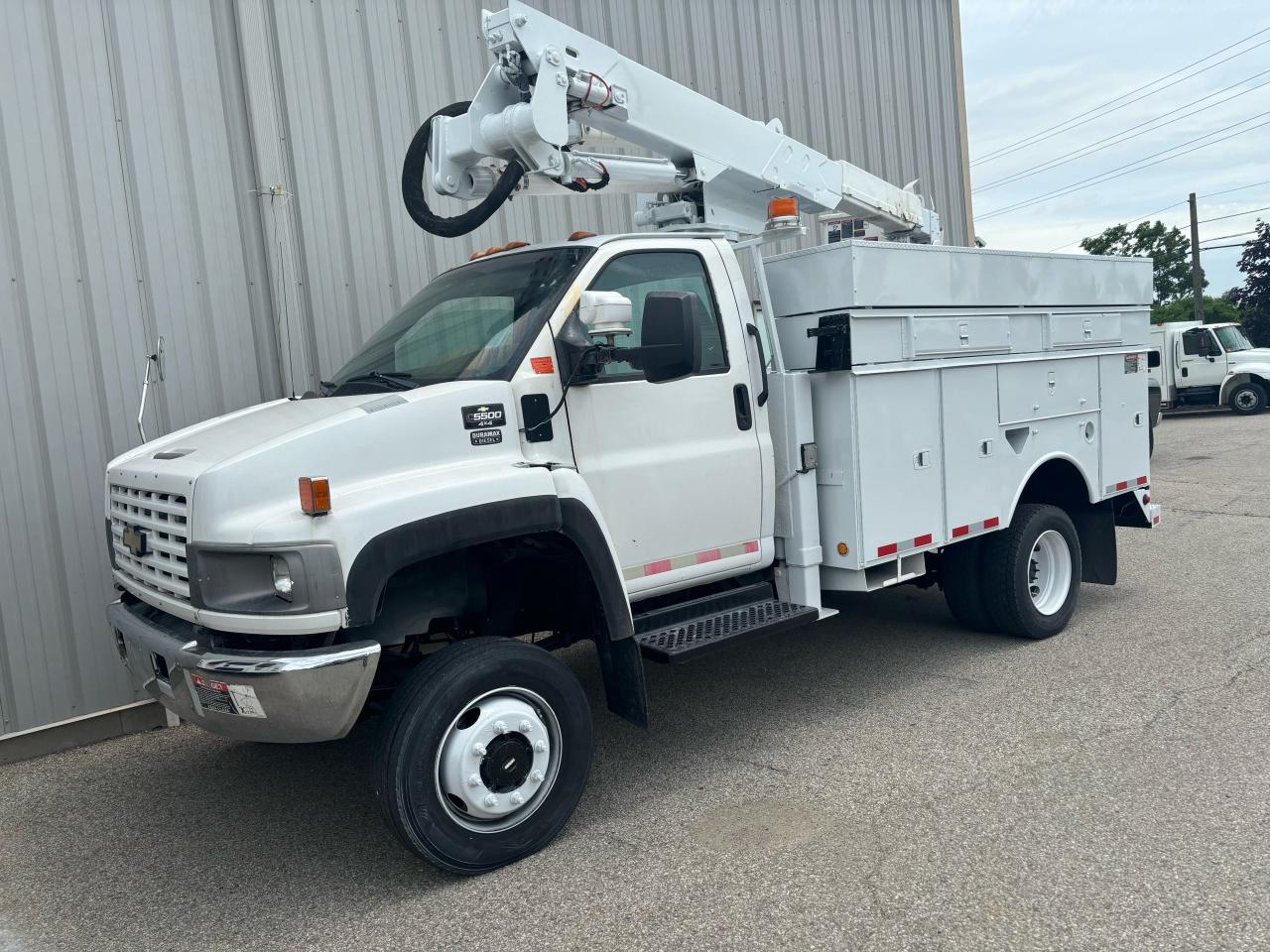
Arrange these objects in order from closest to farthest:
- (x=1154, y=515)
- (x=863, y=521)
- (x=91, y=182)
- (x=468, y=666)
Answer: (x=468, y=666)
(x=863, y=521)
(x=91, y=182)
(x=1154, y=515)

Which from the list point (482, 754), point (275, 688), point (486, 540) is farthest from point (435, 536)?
point (482, 754)

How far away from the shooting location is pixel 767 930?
3.32 metres

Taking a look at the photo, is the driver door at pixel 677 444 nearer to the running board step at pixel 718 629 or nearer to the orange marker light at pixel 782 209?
the running board step at pixel 718 629

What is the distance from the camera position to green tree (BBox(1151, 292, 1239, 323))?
46156 millimetres

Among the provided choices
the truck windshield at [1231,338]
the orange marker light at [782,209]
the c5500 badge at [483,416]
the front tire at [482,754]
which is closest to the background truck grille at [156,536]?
the front tire at [482,754]

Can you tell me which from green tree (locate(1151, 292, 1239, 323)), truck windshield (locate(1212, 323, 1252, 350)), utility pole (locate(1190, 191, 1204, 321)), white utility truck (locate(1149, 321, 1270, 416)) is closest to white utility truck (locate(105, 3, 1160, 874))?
white utility truck (locate(1149, 321, 1270, 416))

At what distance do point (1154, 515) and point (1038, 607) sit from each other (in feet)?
5.00

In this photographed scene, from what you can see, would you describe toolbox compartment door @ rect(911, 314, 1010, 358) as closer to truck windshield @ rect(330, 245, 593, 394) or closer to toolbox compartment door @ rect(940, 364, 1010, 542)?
toolbox compartment door @ rect(940, 364, 1010, 542)

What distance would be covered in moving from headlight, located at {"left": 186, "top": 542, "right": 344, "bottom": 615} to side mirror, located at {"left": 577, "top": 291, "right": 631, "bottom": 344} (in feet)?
4.47

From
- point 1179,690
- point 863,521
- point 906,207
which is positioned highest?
point 906,207

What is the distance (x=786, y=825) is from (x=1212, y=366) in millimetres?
22365

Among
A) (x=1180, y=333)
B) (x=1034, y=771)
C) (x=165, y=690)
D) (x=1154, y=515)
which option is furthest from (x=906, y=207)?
(x=1180, y=333)

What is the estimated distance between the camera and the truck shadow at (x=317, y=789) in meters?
3.91

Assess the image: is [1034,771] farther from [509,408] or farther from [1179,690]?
[509,408]
